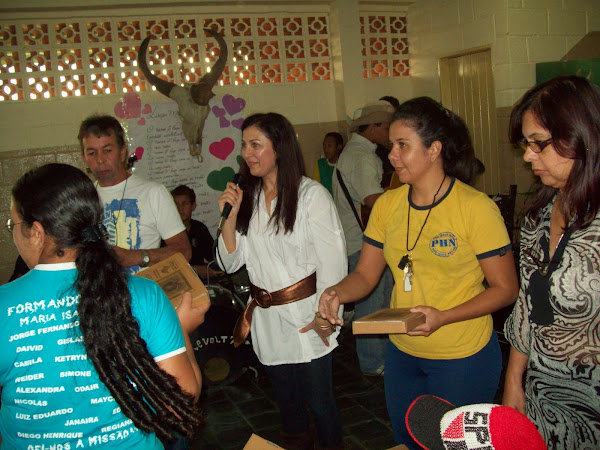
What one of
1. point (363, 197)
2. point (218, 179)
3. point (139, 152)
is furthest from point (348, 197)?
point (139, 152)

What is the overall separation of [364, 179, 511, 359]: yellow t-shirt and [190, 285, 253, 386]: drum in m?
2.38

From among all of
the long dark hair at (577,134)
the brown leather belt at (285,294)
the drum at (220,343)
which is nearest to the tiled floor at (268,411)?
the drum at (220,343)

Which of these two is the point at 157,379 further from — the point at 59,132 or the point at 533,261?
the point at 59,132

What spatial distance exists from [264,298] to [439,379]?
949 millimetres

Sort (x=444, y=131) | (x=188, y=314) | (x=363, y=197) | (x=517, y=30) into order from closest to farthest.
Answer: (x=188, y=314)
(x=444, y=131)
(x=363, y=197)
(x=517, y=30)

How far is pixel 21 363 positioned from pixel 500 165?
5.16 meters

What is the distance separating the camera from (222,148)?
6539 mm

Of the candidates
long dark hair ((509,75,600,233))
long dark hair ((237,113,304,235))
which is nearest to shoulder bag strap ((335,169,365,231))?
long dark hair ((237,113,304,235))

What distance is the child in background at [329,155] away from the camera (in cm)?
654

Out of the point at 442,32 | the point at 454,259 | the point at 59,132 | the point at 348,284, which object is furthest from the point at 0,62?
the point at 454,259

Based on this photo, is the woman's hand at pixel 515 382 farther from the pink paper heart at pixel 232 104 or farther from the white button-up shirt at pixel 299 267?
the pink paper heart at pixel 232 104

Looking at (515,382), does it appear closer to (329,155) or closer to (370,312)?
(370,312)

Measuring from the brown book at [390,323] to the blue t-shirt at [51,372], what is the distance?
29.9 inches

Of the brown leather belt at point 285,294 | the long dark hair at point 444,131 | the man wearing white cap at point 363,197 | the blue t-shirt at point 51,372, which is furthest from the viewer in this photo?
the man wearing white cap at point 363,197
